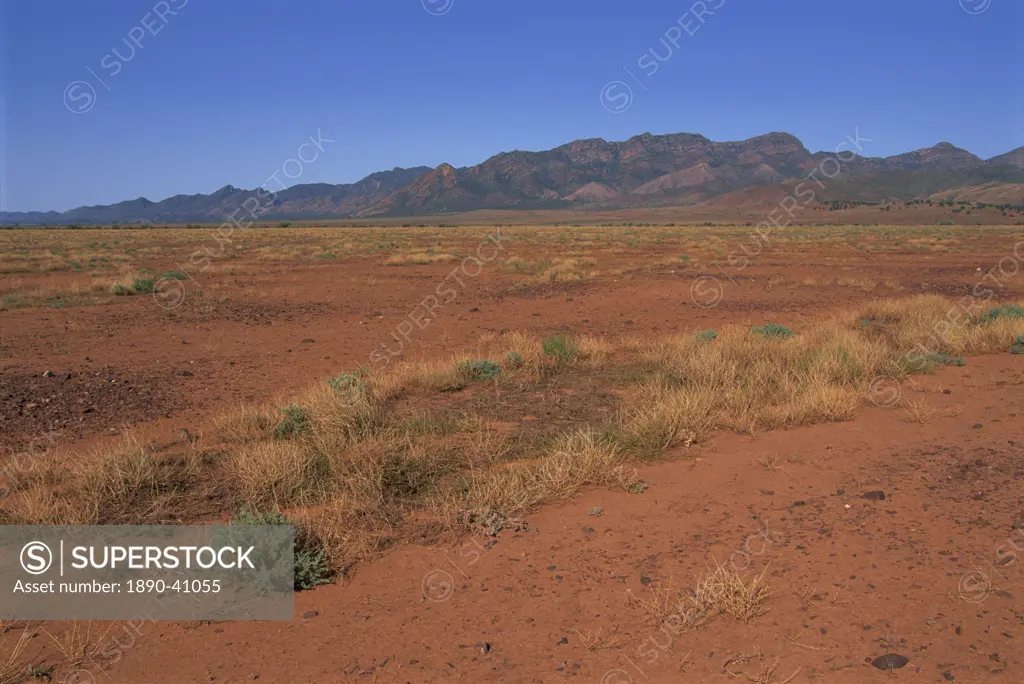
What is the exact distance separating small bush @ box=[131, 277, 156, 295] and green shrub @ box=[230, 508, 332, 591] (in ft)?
54.1

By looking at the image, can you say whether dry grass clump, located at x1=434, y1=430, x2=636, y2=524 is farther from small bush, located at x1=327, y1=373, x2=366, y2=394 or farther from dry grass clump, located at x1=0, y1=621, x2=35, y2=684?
dry grass clump, located at x1=0, y1=621, x2=35, y2=684

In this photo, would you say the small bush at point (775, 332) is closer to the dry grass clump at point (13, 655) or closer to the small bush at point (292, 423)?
the small bush at point (292, 423)

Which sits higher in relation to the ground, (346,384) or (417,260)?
(417,260)

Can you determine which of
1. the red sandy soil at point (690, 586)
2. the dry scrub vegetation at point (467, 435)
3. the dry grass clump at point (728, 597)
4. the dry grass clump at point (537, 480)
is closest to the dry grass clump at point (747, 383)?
the dry scrub vegetation at point (467, 435)

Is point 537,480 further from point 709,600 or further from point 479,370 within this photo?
point 479,370

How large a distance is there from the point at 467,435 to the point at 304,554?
233 centimetres

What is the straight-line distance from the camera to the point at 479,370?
878 centimetres

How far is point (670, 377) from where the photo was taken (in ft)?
27.3

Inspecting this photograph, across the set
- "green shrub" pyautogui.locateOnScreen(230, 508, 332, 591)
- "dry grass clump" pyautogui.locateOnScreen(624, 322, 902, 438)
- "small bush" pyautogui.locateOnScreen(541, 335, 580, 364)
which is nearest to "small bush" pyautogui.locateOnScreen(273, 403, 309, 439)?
"green shrub" pyautogui.locateOnScreen(230, 508, 332, 591)

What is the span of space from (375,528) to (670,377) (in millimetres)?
4682

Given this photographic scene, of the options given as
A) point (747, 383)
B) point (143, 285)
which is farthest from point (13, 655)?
point (143, 285)

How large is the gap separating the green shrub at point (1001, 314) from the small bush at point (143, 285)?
19316 mm

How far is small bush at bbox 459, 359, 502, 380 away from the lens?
28.3 ft

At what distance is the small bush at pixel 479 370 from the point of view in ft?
28.3
